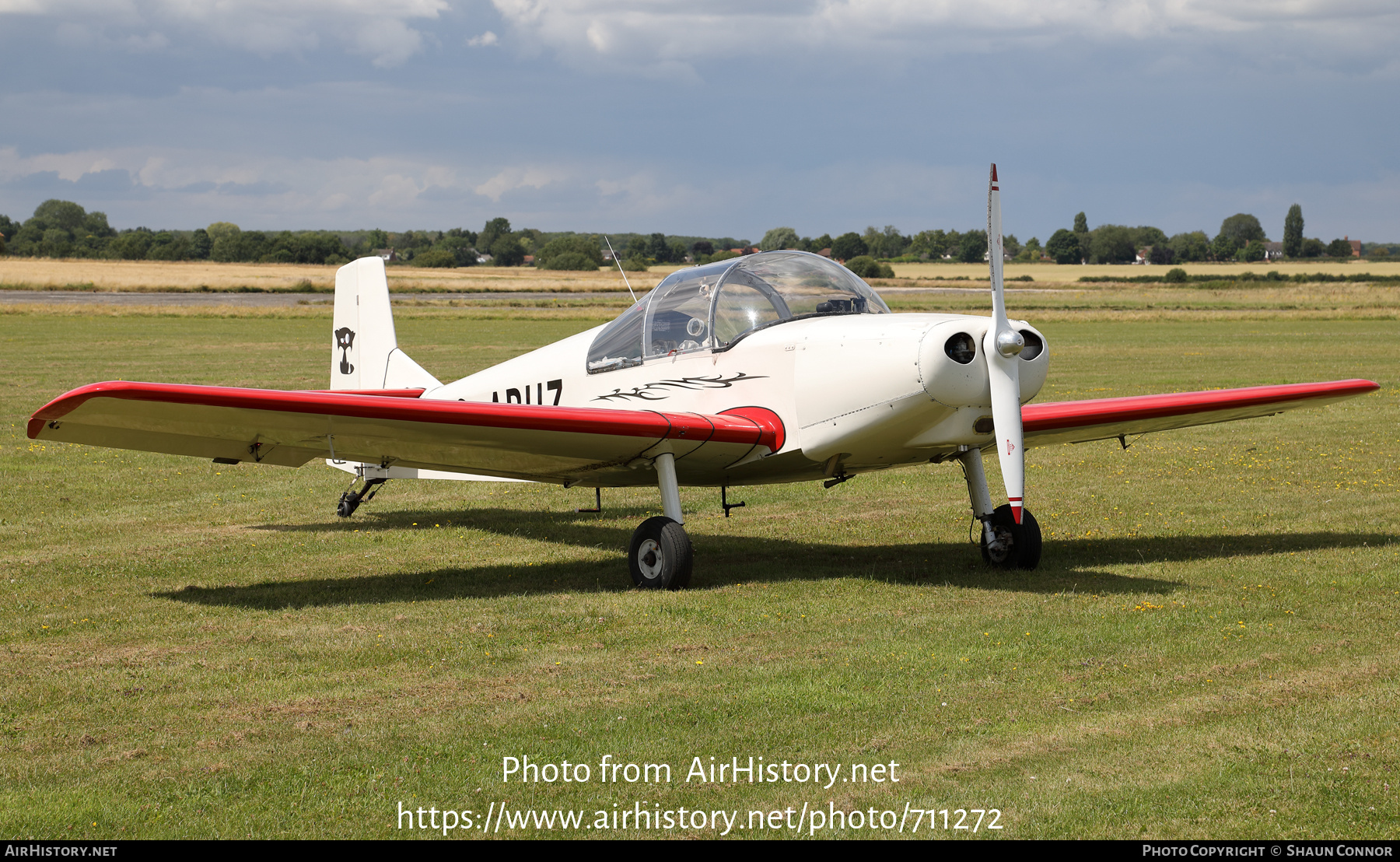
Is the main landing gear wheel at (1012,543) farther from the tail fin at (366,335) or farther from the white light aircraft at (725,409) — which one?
the tail fin at (366,335)

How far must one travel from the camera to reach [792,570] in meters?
9.17

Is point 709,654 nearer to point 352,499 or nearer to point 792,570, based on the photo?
point 792,570

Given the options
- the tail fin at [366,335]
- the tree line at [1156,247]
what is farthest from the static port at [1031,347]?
the tree line at [1156,247]

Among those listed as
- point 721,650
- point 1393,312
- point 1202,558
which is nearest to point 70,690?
point 721,650

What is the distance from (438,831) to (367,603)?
3983 mm

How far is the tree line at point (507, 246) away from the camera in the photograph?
124 metres

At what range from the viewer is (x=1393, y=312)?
50.3 meters

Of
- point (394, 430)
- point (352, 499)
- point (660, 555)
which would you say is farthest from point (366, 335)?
point (660, 555)

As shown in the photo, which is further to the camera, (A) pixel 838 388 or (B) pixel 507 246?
(B) pixel 507 246

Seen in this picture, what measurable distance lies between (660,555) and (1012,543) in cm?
258

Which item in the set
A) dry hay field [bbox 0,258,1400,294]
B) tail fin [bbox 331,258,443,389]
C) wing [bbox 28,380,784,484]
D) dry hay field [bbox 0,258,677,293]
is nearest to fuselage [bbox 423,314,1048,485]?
wing [bbox 28,380,784,484]

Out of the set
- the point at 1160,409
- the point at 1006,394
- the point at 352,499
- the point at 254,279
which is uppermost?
the point at 254,279

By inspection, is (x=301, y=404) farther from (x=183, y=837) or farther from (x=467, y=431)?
(x=183, y=837)

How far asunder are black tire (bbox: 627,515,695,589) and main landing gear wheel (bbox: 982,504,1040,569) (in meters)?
2.27
